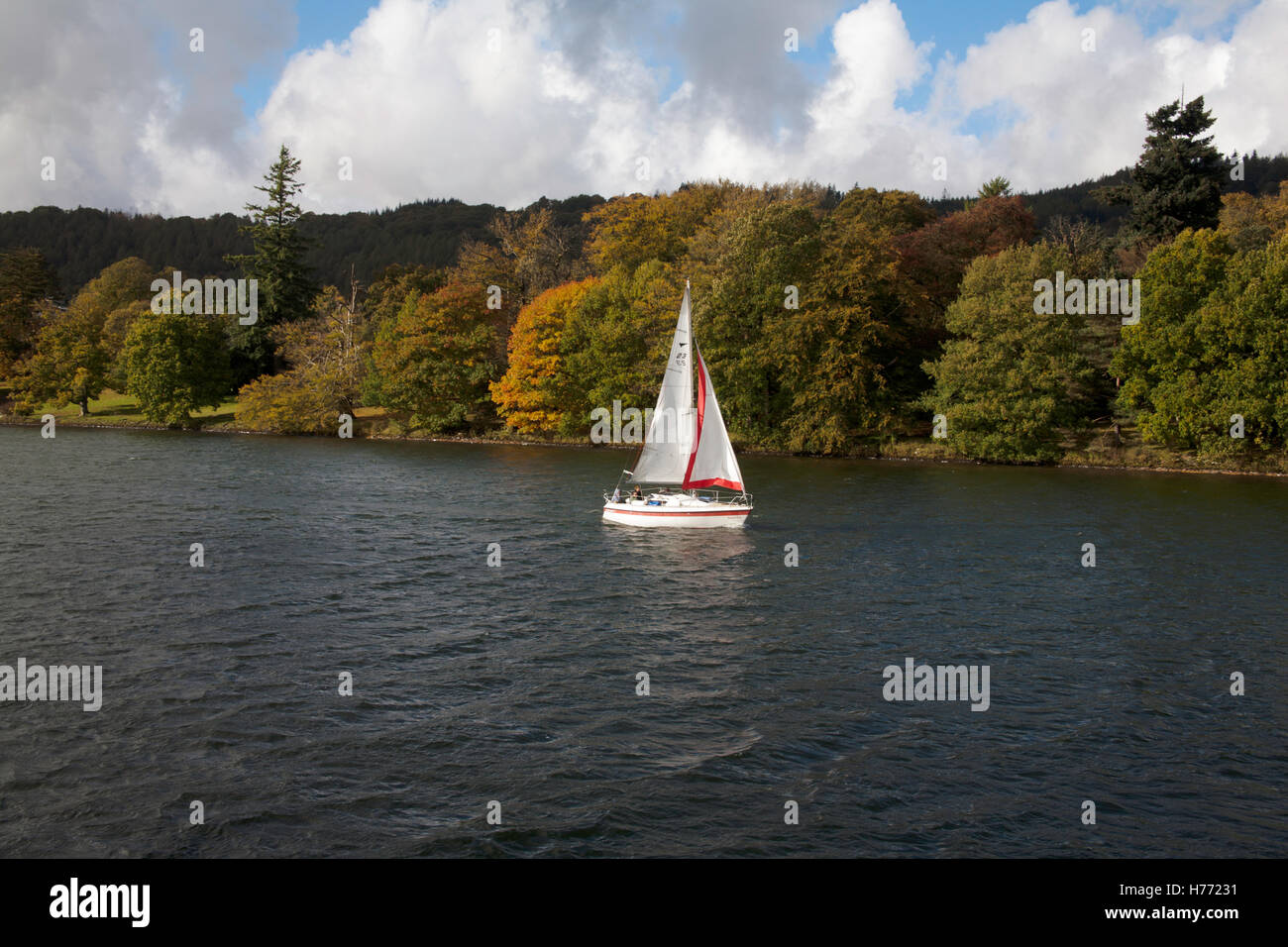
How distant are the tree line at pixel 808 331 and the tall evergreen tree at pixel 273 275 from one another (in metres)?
0.31

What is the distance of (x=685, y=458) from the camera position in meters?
40.7

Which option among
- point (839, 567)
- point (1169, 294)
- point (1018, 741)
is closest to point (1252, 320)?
point (1169, 294)

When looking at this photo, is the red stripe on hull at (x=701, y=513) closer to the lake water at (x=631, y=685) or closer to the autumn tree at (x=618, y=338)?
the lake water at (x=631, y=685)

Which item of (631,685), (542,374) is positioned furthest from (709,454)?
(542,374)

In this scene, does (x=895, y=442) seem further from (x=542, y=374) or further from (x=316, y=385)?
(x=316, y=385)

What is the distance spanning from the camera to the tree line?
68.4 meters

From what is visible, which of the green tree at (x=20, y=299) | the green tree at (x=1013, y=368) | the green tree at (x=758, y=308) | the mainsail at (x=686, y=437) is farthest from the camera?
the green tree at (x=20, y=299)

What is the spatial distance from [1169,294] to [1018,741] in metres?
62.7

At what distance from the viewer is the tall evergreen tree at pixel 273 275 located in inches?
4444

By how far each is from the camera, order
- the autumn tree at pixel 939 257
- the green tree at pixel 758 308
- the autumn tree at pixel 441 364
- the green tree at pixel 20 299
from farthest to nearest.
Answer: the green tree at pixel 20 299 → the autumn tree at pixel 441 364 → the autumn tree at pixel 939 257 → the green tree at pixel 758 308

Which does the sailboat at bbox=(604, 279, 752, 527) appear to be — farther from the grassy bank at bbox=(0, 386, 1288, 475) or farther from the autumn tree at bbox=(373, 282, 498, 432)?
the autumn tree at bbox=(373, 282, 498, 432)

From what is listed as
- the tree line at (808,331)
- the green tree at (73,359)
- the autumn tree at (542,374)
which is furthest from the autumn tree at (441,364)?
the green tree at (73,359)

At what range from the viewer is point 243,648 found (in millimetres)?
22375

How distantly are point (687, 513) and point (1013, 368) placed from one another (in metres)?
43.8
